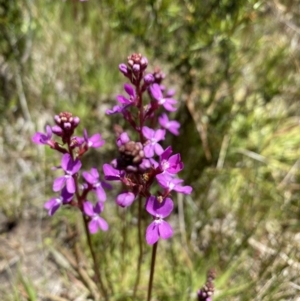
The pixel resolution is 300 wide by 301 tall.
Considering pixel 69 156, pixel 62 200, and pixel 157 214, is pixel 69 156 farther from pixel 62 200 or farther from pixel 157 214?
pixel 157 214

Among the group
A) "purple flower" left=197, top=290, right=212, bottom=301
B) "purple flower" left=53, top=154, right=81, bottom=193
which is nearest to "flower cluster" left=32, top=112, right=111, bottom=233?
"purple flower" left=53, top=154, right=81, bottom=193

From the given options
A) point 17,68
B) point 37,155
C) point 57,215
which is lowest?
point 57,215

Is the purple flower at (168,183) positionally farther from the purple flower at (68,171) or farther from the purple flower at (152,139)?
the purple flower at (68,171)

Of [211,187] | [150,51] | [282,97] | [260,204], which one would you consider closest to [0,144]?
[150,51]

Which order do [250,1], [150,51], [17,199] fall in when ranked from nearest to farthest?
[250,1]
[150,51]
[17,199]

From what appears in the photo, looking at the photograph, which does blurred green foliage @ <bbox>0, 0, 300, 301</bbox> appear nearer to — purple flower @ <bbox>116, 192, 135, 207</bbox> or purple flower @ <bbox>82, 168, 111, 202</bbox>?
purple flower @ <bbox>82, 168, 111, 202</bbox>

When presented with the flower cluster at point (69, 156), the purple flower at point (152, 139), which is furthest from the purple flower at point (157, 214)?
the flower cluster at point (69, 156)

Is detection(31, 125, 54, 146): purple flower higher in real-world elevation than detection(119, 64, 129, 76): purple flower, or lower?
lower

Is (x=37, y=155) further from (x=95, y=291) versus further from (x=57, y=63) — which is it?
(x=95, y=291)
